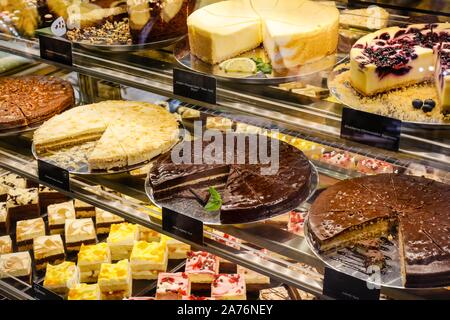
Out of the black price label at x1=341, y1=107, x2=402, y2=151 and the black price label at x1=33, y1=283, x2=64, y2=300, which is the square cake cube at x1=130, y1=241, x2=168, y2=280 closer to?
the black price label at x1=33, y1=283, x2=64, y2=300

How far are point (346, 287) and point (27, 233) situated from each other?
2182 millimetres

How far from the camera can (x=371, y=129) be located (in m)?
1.99

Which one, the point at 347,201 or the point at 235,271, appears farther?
the point at 235,271

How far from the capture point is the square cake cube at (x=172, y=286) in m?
3.22

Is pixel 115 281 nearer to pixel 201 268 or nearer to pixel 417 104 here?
pixel 201 268

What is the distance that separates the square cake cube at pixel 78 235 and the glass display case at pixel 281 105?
0.42m

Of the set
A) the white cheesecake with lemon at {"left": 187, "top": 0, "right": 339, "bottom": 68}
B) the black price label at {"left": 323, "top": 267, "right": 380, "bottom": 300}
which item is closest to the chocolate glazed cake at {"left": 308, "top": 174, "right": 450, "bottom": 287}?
the black price label at {"left": 323, "top": 267, "right": 380, "bottom": 300}

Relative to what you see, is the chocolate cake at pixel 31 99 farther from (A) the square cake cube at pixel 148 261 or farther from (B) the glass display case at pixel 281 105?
(A) the square cake cube at pixel 148 261

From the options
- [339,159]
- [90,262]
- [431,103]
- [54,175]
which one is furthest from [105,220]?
[431,103]

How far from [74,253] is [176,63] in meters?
1.51

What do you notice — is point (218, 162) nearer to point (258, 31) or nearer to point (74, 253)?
point (258, 31)

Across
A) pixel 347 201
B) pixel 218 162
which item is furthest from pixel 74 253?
pixel 347 201

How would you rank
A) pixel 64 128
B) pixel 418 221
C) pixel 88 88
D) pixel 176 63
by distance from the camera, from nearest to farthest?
pixel 418 221 < pixel 176 63 < pixel 64 128 < pixel 88 88

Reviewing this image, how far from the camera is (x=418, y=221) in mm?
2270
